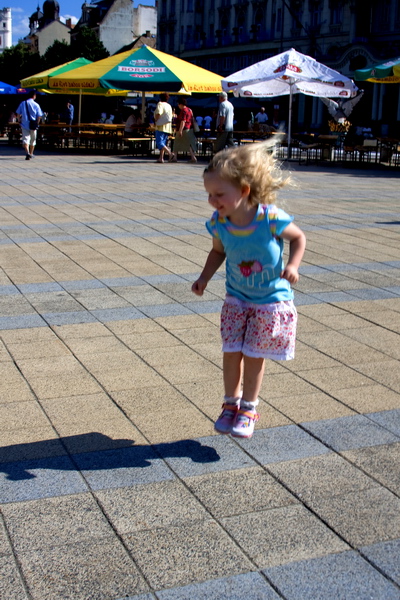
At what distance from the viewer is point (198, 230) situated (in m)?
9.25

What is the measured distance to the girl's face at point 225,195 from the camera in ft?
10.1

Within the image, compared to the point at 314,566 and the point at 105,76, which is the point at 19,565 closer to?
the point at 314,566

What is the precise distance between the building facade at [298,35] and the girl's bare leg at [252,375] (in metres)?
46.4

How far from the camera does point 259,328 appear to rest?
10.6 feet

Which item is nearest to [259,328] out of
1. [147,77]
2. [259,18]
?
[147,77]

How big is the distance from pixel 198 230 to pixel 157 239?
86 cm

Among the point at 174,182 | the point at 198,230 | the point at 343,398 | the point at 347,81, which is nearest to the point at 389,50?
the point at 347,81

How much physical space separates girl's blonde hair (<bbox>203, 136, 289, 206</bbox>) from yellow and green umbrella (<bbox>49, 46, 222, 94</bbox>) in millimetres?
18173

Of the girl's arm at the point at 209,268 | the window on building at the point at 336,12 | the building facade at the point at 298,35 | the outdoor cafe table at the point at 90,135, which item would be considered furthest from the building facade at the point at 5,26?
the girl's arm at the point at 209,268

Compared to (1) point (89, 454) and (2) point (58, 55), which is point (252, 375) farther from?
(2) point (58, 55)

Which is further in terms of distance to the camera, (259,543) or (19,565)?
(259,543)

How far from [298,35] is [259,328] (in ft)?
190

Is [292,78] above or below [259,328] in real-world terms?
above

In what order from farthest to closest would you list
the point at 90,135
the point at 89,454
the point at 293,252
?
1. the point at 90,135
2. the point at 89,454
3. the point at 293,252
